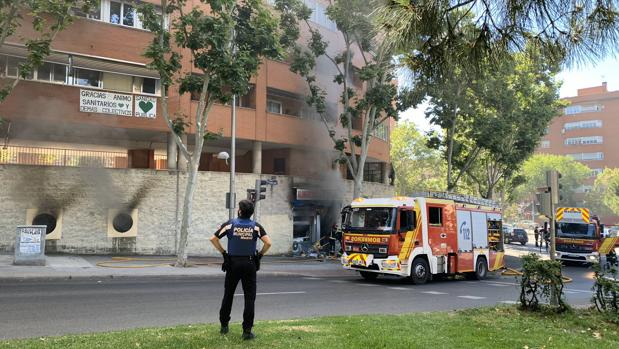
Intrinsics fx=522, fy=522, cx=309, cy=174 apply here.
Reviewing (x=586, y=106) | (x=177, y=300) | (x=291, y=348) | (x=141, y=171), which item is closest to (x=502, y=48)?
(x=291, y=348)

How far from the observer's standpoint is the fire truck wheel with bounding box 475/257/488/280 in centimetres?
1811

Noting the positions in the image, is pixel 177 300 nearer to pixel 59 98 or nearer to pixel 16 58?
pixel 59 98

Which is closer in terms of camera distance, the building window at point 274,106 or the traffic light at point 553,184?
the traffic light at point 553,184

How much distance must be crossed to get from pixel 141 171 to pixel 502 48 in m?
17.2

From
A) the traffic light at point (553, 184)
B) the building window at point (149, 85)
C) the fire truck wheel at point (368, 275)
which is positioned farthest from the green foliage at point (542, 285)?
the building window at point (149, 85)

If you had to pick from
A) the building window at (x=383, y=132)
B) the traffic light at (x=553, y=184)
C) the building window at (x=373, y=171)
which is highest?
the building window at (x=383, y=132)

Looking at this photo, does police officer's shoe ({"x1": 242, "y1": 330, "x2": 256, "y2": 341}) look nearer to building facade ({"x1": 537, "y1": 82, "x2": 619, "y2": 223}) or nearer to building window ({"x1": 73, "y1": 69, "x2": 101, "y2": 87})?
building window ({"x1": 73, "y1": 69, "x2": 101, "y2": 87})

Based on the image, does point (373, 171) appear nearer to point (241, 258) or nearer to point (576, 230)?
point (576, 230)

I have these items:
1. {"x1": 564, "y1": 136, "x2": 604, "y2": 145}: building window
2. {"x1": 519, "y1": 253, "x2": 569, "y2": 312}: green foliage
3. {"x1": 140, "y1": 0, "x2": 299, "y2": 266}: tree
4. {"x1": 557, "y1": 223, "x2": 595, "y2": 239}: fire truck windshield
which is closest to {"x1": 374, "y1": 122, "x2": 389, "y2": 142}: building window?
{"x1": 557, "y1": 223, "x2": 595, "y2": 239}: fire truck windshield

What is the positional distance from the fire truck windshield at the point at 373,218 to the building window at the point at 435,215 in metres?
1.49

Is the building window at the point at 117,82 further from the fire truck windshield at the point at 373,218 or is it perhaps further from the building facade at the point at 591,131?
the building facade at the point at 591,131

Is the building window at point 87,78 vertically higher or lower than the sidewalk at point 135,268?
higher

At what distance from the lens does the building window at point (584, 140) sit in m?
91.1

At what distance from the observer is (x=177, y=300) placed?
399 inches
